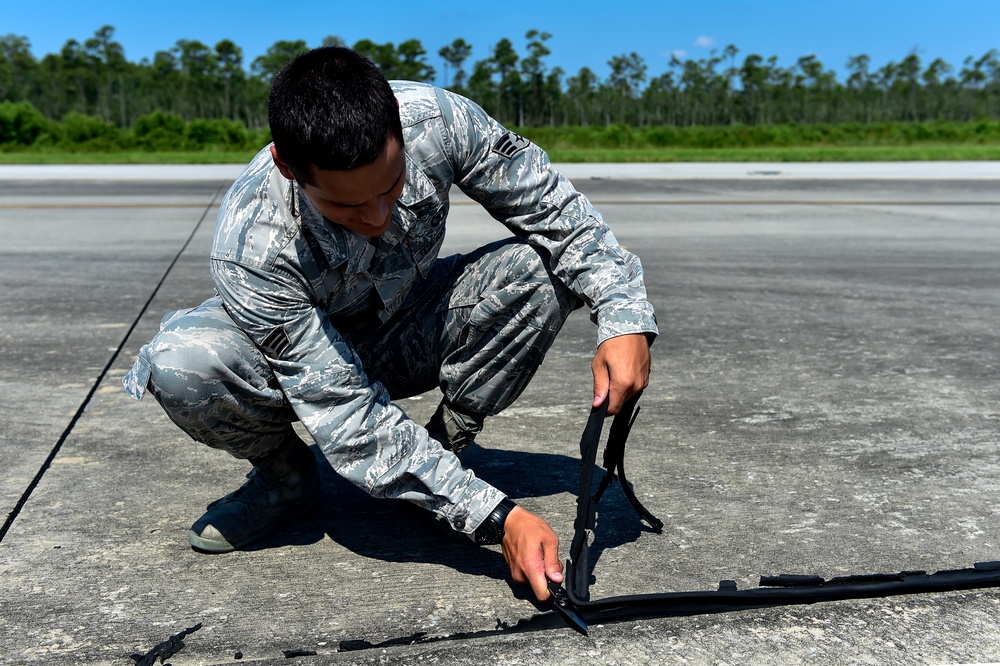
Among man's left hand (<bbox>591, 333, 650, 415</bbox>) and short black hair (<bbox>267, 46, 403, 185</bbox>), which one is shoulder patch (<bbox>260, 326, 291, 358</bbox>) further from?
man's left hand (<bbox>591, 333, 650, 415</bbox>)

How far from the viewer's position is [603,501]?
2336 mm

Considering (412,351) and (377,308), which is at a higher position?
(377,308)

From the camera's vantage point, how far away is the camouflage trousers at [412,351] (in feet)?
6.20

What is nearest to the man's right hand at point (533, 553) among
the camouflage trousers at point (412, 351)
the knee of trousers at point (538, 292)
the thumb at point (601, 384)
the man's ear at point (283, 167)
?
the thumb at point (601, 384)

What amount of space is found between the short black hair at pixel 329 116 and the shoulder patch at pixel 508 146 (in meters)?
0.41

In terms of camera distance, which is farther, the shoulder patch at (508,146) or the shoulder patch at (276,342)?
the shoulder patch at (508,146)

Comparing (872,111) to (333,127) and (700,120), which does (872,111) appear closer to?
(700,120)

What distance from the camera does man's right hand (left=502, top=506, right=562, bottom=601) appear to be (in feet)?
5.66

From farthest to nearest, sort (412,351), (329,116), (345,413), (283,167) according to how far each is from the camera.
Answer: (412,351)
(345,413)
(283,167)
(329,116)

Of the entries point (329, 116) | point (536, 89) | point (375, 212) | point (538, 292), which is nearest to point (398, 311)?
point (538, 292)

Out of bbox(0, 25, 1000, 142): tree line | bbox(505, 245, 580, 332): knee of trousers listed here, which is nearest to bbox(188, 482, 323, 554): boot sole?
bbox(505, 245, 580, 332): knee of trousers

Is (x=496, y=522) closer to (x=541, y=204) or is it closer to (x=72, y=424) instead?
(x=541, y=204)

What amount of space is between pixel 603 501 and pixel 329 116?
3.90ft

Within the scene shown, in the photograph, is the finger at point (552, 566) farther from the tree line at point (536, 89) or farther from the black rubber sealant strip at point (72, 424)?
the tree line at point (536, 89)
